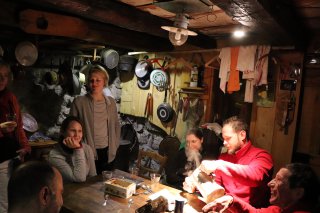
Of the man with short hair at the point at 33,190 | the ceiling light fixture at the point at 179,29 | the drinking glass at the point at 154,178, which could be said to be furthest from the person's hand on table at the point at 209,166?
the man with short hair at the point at 33,190

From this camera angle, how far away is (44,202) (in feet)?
4.72

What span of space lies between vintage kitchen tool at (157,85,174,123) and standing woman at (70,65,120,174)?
1430 mm

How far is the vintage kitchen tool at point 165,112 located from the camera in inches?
201

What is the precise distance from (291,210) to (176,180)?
68.9 inches

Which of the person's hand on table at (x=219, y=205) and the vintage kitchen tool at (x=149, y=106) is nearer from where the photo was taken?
the person's hand on table at (x=219, y=205)

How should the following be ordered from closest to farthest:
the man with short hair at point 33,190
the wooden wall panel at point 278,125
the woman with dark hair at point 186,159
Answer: the man with short hair at point 33,190, the woman with dark hair at point 186,159, the wooden wall panel at point 278,125

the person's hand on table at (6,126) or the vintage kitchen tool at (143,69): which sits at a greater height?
the vintage kitchen tool at (143,69)

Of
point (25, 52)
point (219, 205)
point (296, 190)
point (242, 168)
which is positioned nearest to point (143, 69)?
point (25, 52)

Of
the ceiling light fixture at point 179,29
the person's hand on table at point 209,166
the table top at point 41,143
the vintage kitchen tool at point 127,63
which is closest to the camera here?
the ceiling light fixture at point 179,29

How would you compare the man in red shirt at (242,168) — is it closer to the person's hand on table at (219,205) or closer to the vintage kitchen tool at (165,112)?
the person's hand on table at (219,205)

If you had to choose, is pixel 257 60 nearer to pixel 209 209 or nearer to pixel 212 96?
pixel 212 96

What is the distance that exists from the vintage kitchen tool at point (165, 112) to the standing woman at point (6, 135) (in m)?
2.58

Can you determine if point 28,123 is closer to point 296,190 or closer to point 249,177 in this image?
point 249,177

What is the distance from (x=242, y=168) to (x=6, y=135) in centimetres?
280
